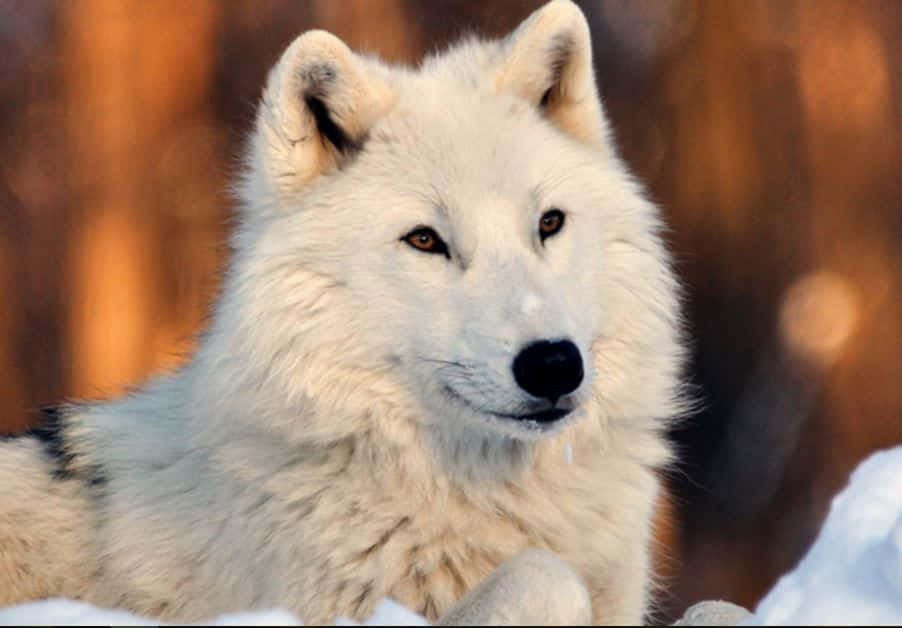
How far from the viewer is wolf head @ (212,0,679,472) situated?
3.78 m

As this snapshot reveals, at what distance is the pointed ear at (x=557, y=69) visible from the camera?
436 centimetres

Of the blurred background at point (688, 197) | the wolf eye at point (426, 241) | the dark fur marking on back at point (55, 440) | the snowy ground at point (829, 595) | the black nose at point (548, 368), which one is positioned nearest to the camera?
the snowy ground at point (829, 595)

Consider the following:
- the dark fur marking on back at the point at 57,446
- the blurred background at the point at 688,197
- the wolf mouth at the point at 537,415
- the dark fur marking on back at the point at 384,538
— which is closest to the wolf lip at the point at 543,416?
the wolf mouth at the point at 537,415

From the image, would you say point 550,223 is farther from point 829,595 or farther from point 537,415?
point 829,595

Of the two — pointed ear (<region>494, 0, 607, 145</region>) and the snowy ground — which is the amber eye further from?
the snowy ground

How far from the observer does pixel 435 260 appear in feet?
12.9

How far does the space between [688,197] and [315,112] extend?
7.35 metres

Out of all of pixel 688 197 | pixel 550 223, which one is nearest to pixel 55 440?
pixel 550 223

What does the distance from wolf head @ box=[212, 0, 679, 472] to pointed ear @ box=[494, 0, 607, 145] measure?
0.03 feet

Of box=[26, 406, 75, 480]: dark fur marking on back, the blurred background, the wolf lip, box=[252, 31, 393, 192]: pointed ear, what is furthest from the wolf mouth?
the blurred background

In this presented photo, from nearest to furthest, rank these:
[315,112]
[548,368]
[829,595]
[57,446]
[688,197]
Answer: [829,595], [548,368], [315,112], [57,446], [688,197]

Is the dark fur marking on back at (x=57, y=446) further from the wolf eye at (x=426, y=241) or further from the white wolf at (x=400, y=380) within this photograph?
the wolf eye at (x=426, y=241)

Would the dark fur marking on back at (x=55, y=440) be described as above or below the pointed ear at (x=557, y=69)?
below

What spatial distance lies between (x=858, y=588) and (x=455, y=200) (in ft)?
5.88
